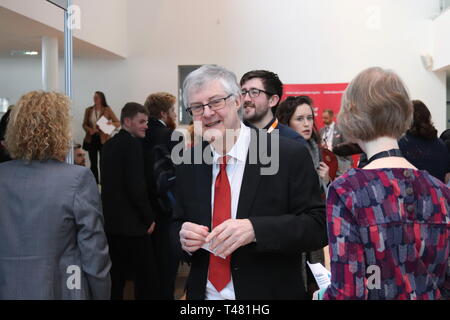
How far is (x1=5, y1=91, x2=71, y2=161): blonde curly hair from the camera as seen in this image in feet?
6.83

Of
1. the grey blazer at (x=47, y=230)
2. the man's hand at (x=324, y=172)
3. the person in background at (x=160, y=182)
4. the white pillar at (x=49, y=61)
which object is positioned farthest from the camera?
→ the white pillar at (x=49, y=61)

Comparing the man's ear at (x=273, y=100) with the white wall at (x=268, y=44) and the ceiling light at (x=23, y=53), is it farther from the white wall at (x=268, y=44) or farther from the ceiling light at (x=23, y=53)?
the ceiling light at (x=23, y=53)

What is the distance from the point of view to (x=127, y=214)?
3.88m

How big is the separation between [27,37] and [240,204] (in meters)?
6.16

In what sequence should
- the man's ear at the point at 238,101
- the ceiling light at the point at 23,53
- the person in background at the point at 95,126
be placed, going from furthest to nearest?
the person in background at the point at 95,126 → the ceiling light at the point at 23,53 → the man's ear at the point at 238,101

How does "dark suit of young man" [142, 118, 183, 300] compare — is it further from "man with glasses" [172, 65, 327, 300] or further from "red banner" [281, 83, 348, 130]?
"red banner" [281, 83, 348, 130]

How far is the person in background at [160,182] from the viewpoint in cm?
419

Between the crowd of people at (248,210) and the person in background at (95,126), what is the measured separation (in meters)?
6.77

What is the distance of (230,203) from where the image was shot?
178 centimetres

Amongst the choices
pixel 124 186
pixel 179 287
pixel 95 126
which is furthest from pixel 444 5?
pixel 124 186

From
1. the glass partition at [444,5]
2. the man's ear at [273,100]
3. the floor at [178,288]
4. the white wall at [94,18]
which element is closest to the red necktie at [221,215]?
the man's ear at [273,100]

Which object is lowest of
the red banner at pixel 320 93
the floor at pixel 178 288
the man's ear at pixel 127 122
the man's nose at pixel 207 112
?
the floor at pixel 178 288

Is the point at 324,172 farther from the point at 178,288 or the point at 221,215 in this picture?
the point at 178,288

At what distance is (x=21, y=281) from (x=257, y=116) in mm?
1620
